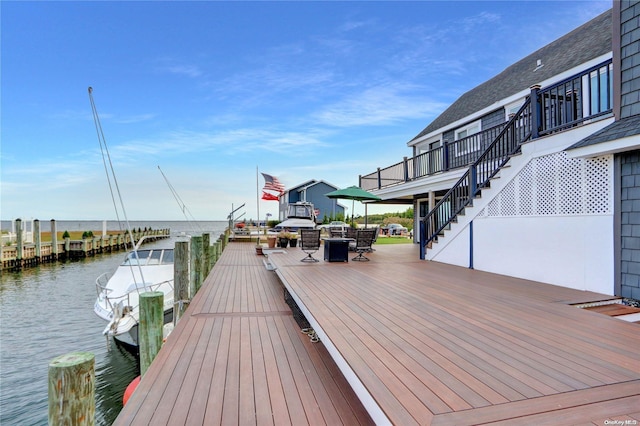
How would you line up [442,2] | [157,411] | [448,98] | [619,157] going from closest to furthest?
[157,411] → [619,157] → [442,2] → [448,98]

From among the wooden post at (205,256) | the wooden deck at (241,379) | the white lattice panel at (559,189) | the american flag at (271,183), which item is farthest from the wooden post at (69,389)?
the american flag at (271,183)

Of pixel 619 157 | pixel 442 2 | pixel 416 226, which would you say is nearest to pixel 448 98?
pixel 442 2

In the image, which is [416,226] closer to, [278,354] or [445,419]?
[278,354]

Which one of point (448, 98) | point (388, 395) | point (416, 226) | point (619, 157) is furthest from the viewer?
point (448, 98)

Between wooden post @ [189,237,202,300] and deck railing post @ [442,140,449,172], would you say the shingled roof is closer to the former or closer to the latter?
deck railing post @ [442,140,449,172]

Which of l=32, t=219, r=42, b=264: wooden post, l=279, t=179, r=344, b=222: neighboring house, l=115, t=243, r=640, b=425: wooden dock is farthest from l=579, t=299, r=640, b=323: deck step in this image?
l=279, t=179, r=344, b=222: neighboring house

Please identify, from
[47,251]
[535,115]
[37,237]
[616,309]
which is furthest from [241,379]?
[47,251]

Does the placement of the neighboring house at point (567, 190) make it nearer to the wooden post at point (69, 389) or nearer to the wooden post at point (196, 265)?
the wooden post at point (196, 265)

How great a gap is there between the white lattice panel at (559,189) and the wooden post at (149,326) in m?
6.19

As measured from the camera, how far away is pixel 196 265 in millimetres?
7219

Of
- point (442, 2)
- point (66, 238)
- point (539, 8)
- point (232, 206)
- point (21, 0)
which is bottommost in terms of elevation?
point (66, 238)

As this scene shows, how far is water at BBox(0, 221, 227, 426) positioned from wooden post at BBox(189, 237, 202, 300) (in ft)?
8.55

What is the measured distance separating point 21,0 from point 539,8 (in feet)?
57.0

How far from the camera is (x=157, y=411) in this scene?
2373mm
